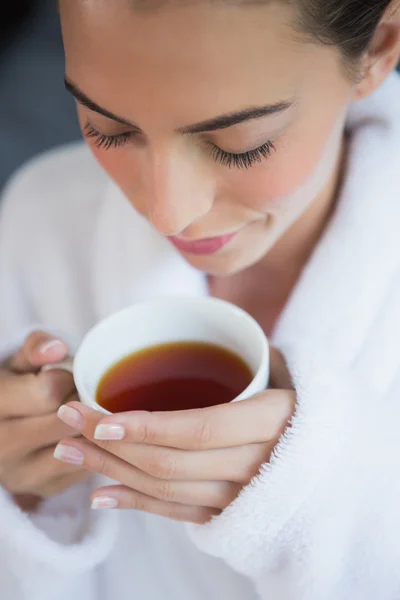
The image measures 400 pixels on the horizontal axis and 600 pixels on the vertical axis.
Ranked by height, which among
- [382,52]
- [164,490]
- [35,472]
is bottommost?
[35,472]

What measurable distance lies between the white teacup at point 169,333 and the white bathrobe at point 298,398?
0.08 metres

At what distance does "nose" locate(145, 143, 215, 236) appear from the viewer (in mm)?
670

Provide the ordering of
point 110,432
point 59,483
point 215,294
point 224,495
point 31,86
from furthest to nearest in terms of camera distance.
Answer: point 31,86
point 215,294
point 59,483
point 224,495
point 110,432

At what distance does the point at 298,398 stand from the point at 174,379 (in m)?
0.13

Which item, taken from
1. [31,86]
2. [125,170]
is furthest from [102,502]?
[31,86]

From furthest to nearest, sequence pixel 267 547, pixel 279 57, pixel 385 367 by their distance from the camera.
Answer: pixel 385 367
pixel 267 547
pixel 279 57

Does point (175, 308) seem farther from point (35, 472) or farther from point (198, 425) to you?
point (35, 472)

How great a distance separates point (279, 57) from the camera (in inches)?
24.5

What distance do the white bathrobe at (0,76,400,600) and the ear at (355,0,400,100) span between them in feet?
0.50

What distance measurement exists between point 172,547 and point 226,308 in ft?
1.50

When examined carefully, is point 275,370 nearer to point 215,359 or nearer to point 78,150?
point 215,359

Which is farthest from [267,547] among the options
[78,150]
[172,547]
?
[78,150]

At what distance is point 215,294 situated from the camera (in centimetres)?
106

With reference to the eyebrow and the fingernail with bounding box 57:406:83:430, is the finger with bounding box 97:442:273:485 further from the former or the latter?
the eyebrow
